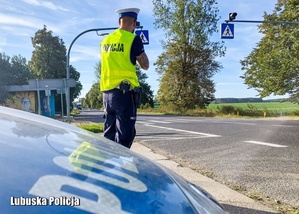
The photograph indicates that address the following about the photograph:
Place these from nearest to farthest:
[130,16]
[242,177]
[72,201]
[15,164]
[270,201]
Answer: [72,201], [15,164], [270,201], [130,16], [242,177]

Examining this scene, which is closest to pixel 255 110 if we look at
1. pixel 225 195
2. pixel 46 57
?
pixel 46 57

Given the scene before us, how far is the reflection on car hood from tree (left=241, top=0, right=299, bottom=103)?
2781 cm

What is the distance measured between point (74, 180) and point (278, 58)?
2947 cm

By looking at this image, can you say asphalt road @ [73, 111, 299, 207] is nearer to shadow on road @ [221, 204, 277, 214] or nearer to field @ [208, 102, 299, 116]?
shadow on road @ [221, 204, 277, 214]

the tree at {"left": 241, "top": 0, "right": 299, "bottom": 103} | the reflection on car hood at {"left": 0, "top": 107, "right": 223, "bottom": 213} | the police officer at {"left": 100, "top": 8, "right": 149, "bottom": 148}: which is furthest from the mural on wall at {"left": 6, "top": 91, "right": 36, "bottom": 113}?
the reflection on car hood at {"left": 0, "top": 107, "right": 223, "bottom": 213}

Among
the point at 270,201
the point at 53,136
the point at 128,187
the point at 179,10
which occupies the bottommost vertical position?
the point at 270,201

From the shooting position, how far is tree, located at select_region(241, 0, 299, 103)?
2731 cm

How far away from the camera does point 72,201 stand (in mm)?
893

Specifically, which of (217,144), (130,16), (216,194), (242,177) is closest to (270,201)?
(216,194)

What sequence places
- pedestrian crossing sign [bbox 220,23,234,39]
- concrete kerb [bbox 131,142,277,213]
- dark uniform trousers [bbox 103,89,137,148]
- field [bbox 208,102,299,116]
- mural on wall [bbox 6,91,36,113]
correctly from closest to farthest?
concrete kerb [bbox 131,142,277,213], dark uniform trousers [bbox 103,89,137,148], pedestrian crossing sign [bbox 220,23,234,39], field [bbox 208,102,299,116], mural on wall [bbox 6,91,36,113]

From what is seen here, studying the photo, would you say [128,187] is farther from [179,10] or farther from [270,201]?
[179,10]

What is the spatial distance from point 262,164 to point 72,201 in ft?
14.2

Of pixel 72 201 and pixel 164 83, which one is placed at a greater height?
pixel 164 83

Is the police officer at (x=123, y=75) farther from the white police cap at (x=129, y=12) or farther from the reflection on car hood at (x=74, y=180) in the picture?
the reflection on car hood at (x=74, y=180)
